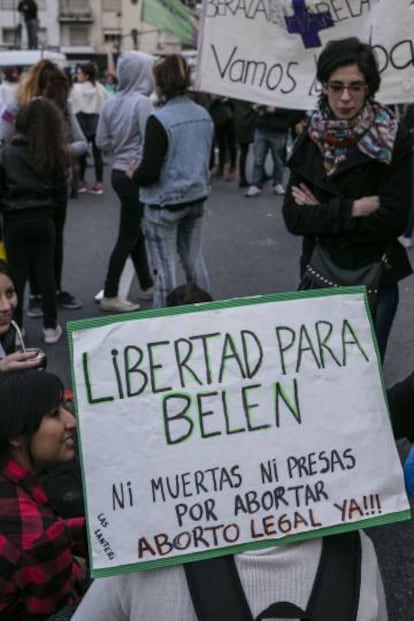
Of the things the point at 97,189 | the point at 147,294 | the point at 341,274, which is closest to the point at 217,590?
the point at 341,274

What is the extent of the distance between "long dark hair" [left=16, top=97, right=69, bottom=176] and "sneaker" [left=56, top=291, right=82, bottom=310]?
4.07 ft

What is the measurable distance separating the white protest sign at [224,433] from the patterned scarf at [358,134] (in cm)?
118

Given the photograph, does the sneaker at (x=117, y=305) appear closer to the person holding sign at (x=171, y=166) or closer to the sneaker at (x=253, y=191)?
the person holding sign at (x=171, y=166)

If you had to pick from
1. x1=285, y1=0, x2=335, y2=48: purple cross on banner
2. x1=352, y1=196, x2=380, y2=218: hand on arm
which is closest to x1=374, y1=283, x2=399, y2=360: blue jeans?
x1=352, y1=196, x2=380, y2=218: hand on arm

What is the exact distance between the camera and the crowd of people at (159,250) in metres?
1.42

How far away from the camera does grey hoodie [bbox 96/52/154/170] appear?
4.43 meters

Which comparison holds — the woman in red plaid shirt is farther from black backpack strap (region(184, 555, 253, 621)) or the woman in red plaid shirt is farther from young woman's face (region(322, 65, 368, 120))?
young woman's face (region(322, 65, 368, 120))

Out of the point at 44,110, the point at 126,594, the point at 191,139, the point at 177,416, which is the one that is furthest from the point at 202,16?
the point at 126,594

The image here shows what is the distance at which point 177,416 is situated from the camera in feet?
4.66

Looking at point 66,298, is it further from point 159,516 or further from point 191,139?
point 159,516

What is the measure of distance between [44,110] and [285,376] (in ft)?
8.94

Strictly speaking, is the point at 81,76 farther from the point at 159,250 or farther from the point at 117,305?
the point at 159,250

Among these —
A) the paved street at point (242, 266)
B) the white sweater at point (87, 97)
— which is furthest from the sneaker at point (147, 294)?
the white sweater at point (87, 97)

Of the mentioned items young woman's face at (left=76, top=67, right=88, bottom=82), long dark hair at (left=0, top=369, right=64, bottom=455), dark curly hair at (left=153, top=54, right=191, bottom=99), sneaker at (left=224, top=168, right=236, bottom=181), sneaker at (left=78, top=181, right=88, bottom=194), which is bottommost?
sneaker at (left=78, top=181, right=88, bottom=194)
